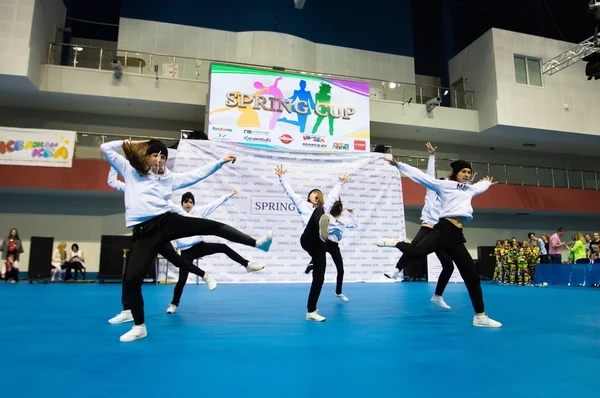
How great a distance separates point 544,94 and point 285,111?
11635mm

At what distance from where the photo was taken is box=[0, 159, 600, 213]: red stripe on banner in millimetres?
12367

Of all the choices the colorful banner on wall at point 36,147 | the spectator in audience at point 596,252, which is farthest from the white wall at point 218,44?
the spectator in audience at point 596,252

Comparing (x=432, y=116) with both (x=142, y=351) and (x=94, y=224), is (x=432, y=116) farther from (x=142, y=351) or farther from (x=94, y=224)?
(x=142, y=351)

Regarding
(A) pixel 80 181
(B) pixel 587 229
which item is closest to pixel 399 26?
(B) pixel 587 229

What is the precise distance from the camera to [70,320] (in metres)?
4.17

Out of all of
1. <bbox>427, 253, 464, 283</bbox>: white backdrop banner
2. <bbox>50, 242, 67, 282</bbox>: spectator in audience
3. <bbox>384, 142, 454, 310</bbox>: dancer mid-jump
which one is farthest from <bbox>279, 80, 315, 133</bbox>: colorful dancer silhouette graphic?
<bbox>50, 242, 67, 282</bbox>: spectator in audience

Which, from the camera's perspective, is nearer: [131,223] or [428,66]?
[131,223]

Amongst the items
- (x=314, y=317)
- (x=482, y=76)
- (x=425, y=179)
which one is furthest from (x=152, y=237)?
(x=482, y=76)

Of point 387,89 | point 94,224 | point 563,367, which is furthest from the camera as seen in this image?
point 387,89

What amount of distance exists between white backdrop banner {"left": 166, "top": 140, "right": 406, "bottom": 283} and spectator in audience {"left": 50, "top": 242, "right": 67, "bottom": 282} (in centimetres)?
404

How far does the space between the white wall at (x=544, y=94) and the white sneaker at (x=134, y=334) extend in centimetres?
1657

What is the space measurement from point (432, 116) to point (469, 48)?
4553 mm

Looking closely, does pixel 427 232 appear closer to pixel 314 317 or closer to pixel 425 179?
pixel 425 179

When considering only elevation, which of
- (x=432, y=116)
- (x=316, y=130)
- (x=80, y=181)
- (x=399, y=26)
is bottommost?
(x=80, y=181)
